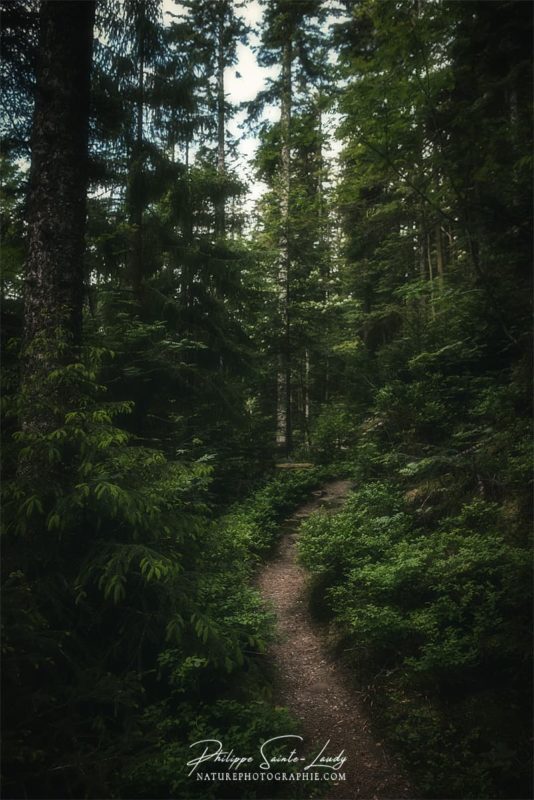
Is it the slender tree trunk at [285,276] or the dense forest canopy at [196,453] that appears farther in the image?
the slender tree trunk at [285,276]

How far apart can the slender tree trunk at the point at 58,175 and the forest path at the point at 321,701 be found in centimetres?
557

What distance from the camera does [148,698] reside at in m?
4.70

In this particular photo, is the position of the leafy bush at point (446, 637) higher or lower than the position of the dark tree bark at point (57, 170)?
lower

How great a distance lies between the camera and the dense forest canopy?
399cm

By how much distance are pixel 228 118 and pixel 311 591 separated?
19379 mm

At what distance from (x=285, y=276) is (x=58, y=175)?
1216 centimetres

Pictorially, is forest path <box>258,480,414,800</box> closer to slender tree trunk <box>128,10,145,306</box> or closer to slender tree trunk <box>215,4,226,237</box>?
slender tree trunk <box>128,10,145,306</box>

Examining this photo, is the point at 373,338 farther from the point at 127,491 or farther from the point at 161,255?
the point at 127,491

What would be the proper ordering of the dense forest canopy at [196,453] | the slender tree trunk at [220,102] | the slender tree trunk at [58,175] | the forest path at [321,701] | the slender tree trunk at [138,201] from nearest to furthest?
the dense forest canopy at [196,453]
the forest path at [321,701]
the slender tree trunk at [58,175]
the slender tree trunk at [138,201]
the slender tree trunk at [220,102]

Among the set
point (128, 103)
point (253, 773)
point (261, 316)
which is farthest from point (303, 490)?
point (128, 103)
